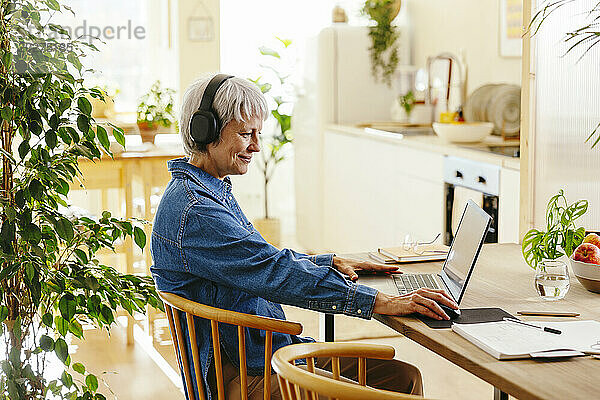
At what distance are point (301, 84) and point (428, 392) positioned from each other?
11.0ft

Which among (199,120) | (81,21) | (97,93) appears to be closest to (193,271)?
(199,120)

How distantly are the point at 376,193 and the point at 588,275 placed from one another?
3.27 meters

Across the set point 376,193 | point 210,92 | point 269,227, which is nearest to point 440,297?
point 210,92

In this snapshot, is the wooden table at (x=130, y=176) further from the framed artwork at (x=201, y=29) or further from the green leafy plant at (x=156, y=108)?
the framed artwork at (x=201, y=29)

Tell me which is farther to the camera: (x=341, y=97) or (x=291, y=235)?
(x=291, y=235)

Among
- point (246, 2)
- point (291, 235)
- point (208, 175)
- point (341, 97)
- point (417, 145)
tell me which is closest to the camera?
point (208, 175)

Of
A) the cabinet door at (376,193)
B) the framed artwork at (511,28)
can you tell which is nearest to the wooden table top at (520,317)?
the cabinet door at (376,193)

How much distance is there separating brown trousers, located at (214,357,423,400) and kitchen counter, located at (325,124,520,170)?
1737mm

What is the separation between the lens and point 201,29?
12.2 feet

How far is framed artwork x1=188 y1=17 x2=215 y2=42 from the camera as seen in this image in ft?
12.2

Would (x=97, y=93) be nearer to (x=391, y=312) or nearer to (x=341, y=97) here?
(x=391, y=312)

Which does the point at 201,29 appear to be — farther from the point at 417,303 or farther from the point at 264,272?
the point at 417,303

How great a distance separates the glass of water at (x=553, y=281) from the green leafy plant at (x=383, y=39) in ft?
13.2

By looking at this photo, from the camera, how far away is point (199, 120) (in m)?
2.14
